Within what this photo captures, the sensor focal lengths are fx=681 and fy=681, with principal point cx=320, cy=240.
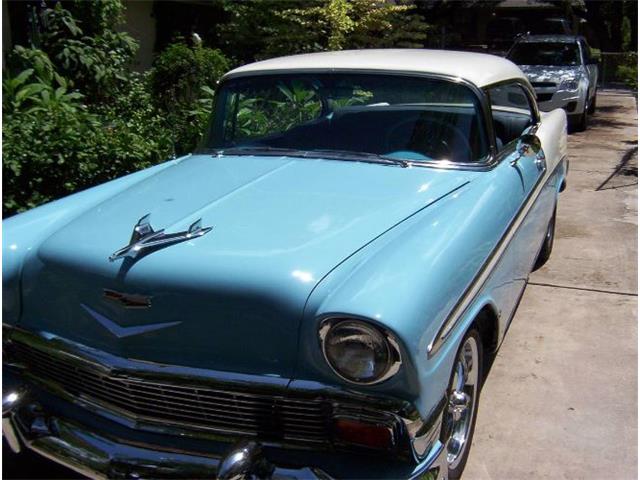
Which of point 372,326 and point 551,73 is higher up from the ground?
point 372,326

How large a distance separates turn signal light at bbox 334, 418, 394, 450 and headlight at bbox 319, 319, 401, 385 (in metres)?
0.14

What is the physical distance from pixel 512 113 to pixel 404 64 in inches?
61.9

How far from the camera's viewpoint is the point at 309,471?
2064 millimetres

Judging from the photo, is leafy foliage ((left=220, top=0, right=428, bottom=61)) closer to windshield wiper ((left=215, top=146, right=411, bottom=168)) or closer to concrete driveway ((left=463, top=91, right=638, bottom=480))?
concrete driveway ((left=463, top=91, right=638, bottom=480))

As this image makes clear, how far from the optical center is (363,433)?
2096 millimetres

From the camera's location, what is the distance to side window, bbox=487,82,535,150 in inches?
175

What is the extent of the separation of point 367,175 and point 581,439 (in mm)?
1529

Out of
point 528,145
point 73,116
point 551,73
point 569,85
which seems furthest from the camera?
point 551,73

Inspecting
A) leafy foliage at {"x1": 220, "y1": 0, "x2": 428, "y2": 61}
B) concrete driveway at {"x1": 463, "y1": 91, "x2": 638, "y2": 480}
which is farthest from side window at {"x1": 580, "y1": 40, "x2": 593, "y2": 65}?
concrete driveway at {"x1": 463, "y1": 91, "x2": 638, "y2": 480}

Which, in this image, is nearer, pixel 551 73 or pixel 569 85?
pixel 569 85

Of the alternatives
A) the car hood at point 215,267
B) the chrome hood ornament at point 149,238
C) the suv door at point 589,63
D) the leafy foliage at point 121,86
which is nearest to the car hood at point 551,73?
the suv door at point 589,63

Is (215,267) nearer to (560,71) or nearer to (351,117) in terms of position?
(351,117)

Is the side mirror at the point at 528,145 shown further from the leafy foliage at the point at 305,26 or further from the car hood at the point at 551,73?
the car hood at the point at 551,73

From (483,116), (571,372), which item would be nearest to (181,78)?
(483,116)
